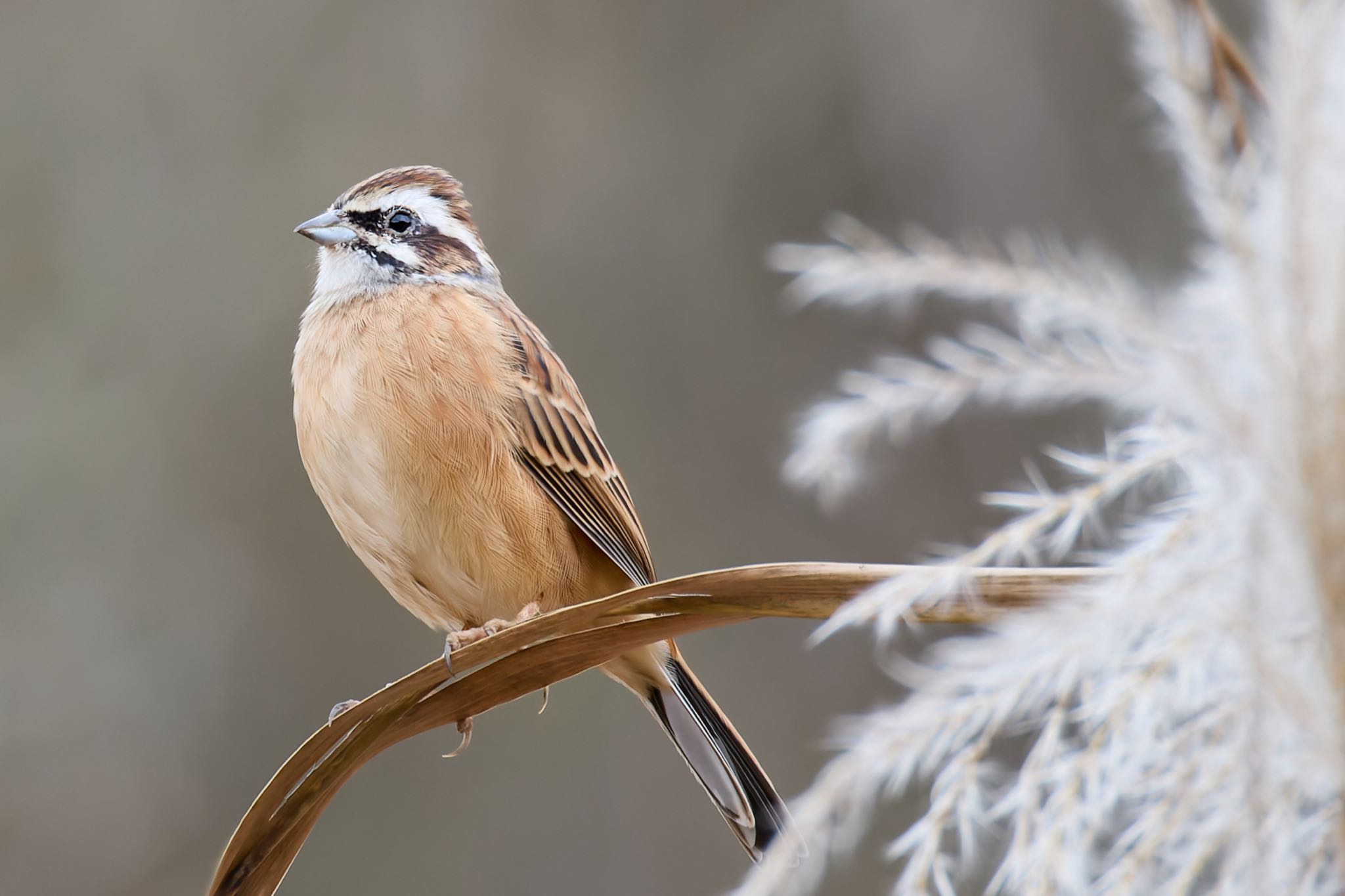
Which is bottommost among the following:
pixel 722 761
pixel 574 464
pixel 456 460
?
pixel 722 761

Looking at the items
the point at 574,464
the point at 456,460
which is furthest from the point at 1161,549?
the point at 574,464

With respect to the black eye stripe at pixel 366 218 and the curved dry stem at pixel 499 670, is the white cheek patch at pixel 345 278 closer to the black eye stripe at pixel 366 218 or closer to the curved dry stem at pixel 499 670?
the black eye stripe at pixel 366 218

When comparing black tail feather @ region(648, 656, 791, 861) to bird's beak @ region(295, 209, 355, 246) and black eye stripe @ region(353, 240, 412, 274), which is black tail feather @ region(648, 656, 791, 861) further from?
bird's beak @ region(295, 209, 355, 246)

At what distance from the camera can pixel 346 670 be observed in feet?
21.5

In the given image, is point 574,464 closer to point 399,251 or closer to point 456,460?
point 456,460

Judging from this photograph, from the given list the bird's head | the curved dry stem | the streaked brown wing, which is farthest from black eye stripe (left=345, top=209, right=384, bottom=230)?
the curved dry stem

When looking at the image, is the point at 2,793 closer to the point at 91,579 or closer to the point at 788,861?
the point at 91,579

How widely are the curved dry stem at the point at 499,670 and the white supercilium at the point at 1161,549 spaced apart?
0.11 m

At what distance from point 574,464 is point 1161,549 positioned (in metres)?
2.05

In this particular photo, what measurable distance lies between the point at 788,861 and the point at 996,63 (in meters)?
5.55

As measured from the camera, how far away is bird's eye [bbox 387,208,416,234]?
3262mm

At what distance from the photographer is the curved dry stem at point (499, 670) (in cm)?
130

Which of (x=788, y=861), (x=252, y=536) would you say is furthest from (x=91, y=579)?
(x=788, y=861)

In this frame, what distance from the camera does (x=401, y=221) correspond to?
3.28 metres
